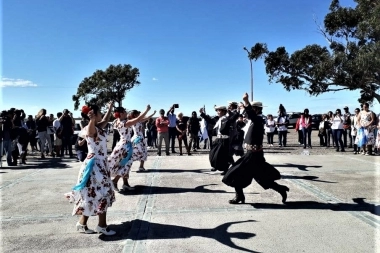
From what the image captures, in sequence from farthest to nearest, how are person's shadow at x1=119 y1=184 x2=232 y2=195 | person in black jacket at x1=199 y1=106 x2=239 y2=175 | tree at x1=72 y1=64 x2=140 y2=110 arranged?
1. tree at x1=72 y1=64 x2=140 y2=110
2. person in black jacket at x1=199 y1=106 x2=239 y2=175
3. person's shadow at x1=119 y1=184 x2=232 y2=195

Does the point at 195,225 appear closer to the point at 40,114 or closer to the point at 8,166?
the point at 8,166

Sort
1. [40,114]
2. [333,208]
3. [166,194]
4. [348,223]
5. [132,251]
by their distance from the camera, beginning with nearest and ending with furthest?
[132,251], [348,223], [333,208], [166,194], [40,114]

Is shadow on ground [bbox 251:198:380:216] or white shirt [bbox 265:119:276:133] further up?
white shirt [bbox 265:119:276:133]

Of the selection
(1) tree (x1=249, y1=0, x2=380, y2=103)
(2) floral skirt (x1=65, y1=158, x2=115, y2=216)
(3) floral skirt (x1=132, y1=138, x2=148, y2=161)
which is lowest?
(2) floral skirt (x1=65, y1=158, x2=115, y2=216)

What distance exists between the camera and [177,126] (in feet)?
48.8

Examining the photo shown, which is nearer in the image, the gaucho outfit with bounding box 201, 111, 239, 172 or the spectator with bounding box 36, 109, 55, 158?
the gaucho outfit with bounding box 201, 111, 239, 172

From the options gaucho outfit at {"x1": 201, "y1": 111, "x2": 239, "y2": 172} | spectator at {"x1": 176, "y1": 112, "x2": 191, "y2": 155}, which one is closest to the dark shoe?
gaucho outfit at {"x1": 201, "y1": 111, "x2": 239, "y2": 172}

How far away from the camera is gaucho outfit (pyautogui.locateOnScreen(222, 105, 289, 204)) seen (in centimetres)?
607

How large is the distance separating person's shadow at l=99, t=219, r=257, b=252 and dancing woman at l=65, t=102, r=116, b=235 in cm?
24

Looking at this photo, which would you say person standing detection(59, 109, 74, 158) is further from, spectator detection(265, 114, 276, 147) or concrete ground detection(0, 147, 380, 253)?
spectator detection(265, 114, 276, 147)

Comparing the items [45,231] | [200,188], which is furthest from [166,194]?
[45,231]

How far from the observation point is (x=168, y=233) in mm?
4766

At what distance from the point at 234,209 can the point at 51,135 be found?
12.0 meters

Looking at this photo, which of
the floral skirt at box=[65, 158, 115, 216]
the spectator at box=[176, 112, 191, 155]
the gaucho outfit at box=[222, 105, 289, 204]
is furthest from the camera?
the spectator at box=[176, 112, 191, 155]
